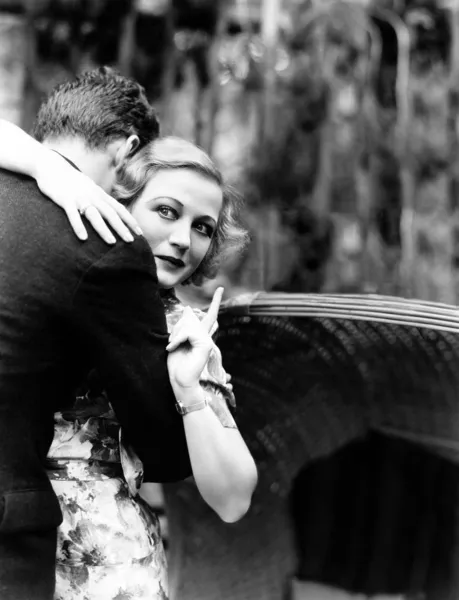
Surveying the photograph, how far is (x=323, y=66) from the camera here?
3766mm

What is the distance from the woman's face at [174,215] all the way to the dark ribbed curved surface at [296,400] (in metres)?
0.40

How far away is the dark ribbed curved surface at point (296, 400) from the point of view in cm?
199

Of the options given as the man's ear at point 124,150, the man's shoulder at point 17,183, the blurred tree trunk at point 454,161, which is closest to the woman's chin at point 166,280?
the man's ear at point 124,150

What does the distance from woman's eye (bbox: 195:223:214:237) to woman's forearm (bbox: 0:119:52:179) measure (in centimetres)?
32

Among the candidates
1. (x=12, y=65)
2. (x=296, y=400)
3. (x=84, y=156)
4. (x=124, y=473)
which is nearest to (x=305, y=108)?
(x=12, y=65)

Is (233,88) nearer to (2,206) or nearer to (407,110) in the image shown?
(407,110)

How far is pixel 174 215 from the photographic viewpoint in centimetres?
158

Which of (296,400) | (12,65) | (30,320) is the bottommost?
(30,320)

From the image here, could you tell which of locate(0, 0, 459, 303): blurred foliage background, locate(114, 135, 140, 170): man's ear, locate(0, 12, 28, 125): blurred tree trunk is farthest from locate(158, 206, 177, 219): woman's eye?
locate(0, 12, 28, 125): blurred tree trunk

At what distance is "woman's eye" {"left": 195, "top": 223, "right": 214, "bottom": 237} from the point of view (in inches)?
64.1

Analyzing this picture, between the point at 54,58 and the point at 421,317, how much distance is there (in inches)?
101

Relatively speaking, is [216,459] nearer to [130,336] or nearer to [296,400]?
[130,336]

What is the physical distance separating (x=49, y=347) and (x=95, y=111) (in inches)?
18.3

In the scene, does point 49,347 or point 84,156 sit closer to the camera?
point 49,347
